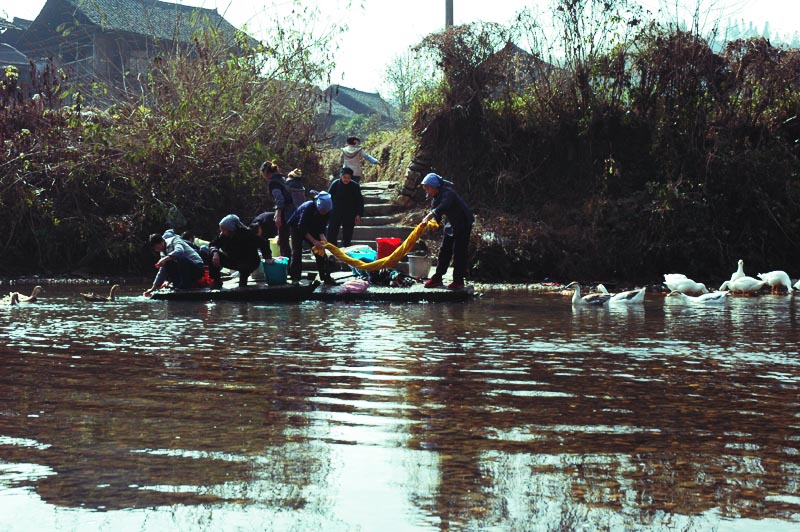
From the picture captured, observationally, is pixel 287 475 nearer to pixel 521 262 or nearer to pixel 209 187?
pixel 521 262

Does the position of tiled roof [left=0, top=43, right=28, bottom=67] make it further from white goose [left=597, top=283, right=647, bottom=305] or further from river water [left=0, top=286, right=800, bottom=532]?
river water [left=0, top=286, right=800, bottom=532]

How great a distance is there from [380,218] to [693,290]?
27.7 feet

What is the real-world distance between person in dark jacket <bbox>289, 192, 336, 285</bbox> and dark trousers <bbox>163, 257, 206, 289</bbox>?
150 cm

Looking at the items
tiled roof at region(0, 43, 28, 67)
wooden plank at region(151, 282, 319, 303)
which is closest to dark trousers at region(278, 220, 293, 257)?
wooden plank at region(151, 282, 319, 303)

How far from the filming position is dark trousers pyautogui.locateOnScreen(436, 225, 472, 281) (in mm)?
16891

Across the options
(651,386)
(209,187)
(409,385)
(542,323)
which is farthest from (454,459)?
(209,187)

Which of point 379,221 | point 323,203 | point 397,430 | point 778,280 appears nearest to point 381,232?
point 379,221

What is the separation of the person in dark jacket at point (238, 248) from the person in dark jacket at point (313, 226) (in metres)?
0.49

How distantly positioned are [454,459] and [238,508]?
54.7 inches

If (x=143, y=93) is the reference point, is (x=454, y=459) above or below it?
below

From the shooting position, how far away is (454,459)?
5.92m

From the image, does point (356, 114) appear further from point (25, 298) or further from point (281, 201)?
point (25, 298)

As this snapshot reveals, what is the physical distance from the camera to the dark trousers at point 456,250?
665 inches

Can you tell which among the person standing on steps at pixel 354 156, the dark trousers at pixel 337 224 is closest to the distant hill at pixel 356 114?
the person standing on steps at pixel 354 156
